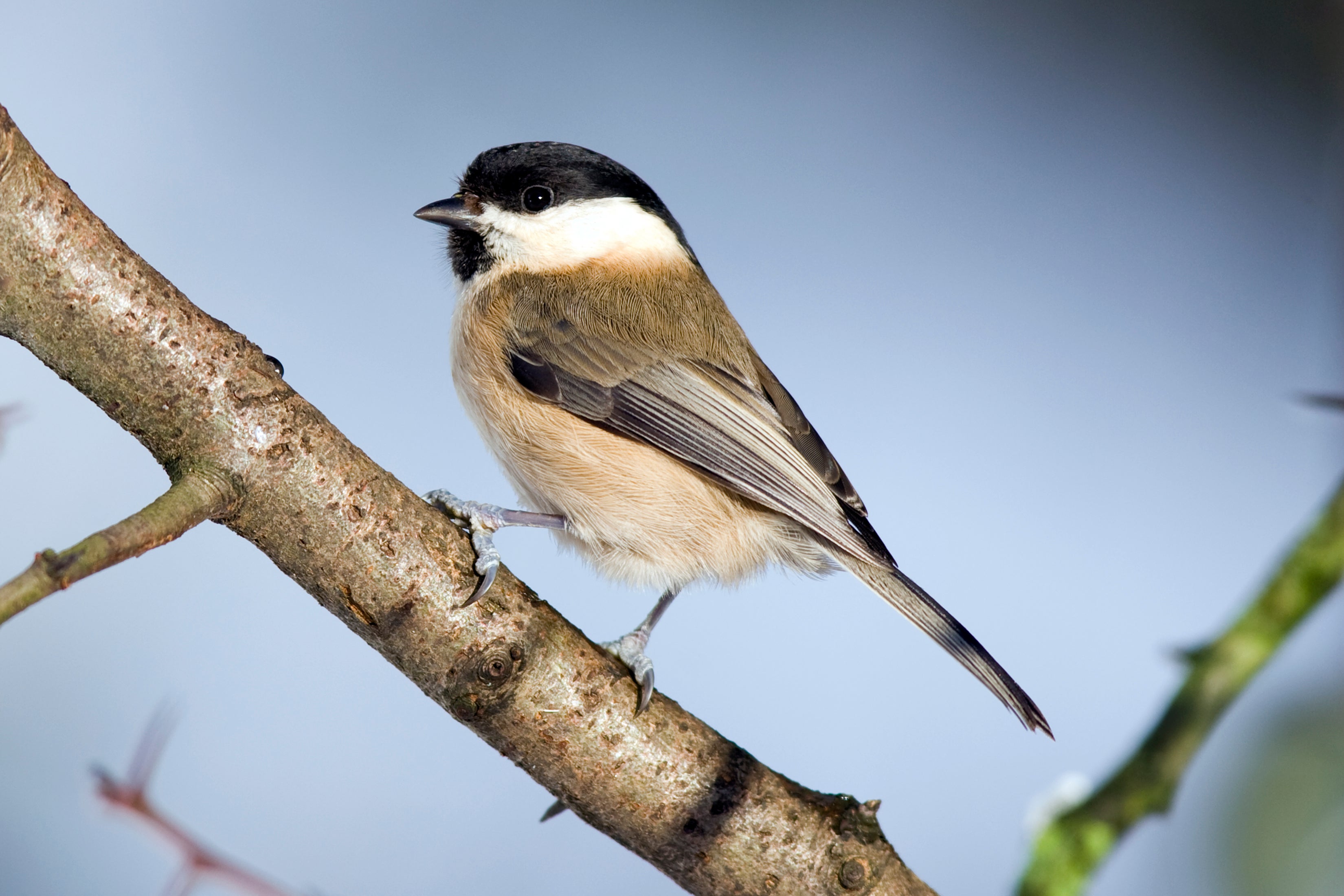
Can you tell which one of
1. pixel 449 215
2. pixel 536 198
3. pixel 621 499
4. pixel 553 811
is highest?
pixel 536 198

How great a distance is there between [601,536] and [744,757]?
0.45 m

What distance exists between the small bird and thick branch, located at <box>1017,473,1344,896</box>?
0.57 metres

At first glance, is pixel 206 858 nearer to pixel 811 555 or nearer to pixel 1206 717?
pixel 1206 717

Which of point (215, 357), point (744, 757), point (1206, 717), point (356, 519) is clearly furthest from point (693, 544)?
point (1206, 717)

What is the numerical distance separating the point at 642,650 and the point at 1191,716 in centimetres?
70

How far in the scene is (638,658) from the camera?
1.15 m

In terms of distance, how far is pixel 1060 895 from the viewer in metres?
0.59

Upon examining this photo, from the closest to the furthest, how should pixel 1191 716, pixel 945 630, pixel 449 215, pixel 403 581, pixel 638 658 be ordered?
pixel 1191 716
pixel 403 581
pixel 638 658
pixel 945 630
pixel 449 215

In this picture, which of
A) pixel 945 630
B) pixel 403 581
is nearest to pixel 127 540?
A: pixel 403 581

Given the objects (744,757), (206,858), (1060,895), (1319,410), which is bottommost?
(206,858)

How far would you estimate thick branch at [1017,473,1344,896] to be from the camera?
0.60 meters

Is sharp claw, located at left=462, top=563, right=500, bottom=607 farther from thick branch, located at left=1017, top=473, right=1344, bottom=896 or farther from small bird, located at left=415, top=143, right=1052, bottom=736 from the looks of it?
thick branch, located at left=1017, top=473, right=1344, bottom=896

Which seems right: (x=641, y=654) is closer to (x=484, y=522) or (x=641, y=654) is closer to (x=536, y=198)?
(x=484, y=522)

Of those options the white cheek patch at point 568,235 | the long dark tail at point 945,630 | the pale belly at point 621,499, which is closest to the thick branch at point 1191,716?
the long dark tail at point 945,630
